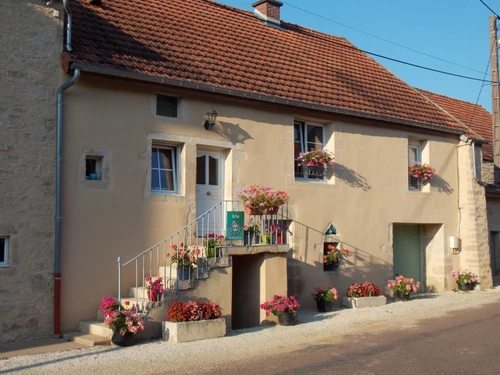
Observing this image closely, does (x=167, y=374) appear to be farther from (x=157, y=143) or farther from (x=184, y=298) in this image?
(x=157, y=143)

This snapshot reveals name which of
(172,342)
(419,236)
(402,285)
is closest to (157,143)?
(172,342)

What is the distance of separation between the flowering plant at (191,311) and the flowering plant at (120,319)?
1.75 feet

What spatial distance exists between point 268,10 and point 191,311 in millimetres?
9770

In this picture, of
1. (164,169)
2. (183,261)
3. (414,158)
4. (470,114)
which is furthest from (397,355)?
(470,114)

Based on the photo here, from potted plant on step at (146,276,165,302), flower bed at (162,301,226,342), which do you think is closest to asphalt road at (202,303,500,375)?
flower bed at (162,301,226,342)

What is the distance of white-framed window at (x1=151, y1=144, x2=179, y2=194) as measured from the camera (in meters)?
11.2

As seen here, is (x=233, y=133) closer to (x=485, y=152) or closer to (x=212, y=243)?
(x=212, y=243)

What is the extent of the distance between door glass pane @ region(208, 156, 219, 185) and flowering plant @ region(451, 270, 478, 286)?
24.1ft

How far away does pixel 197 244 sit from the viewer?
10.8 metres

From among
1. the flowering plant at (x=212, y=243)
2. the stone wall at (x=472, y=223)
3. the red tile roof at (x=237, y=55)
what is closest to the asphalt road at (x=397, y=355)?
the flowering plant at (x=212, y=243)

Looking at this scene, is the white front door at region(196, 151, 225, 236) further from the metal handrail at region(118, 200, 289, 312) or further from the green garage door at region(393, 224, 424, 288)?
the green garage door at region(393, 224, 424, 288)

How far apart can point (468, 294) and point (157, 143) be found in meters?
A: 8.73

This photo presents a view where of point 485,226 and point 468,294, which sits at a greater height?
point 485,226

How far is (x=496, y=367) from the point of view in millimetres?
7480
